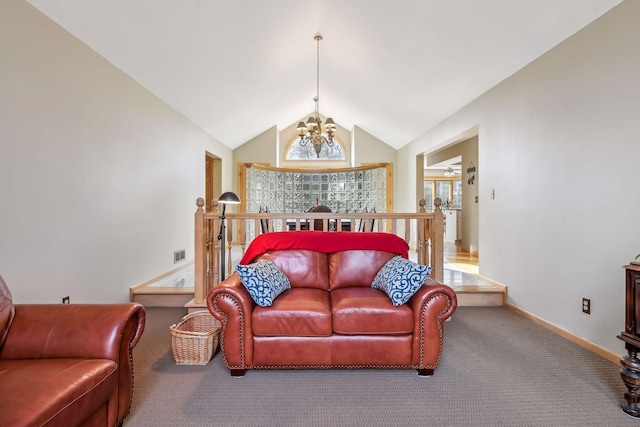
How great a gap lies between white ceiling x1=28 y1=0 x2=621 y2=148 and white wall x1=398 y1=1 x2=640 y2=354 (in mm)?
282

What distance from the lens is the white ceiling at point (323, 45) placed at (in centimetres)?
278

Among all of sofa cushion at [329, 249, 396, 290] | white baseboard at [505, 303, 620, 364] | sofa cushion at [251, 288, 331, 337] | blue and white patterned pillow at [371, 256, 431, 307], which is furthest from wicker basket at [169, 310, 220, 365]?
white baseboard at [505, 303, 620, 364]

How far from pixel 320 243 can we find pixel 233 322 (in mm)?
1049

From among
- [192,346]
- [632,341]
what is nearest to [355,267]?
[192,346]

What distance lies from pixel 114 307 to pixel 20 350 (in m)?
0.40

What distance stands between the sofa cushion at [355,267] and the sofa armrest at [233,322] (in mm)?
867

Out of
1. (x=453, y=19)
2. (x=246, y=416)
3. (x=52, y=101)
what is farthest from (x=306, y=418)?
(x=453, y=19)

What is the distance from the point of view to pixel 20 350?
152 centimetres

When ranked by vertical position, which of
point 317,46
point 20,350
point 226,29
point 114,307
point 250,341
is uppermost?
point 317,46

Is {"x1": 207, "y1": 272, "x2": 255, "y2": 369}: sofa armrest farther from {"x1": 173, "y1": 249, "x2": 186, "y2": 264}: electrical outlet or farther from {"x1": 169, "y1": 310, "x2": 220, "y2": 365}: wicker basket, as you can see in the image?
{"x1": 173, "y1": 249, "x2": 186, "y2": 264}: electrical outlet

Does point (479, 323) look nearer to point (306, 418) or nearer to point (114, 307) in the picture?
point (306, 418)

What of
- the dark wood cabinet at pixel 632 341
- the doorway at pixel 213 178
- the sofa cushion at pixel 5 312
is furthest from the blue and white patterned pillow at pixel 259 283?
the doorway at pixel 213 178

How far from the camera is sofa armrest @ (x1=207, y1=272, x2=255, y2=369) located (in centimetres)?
215

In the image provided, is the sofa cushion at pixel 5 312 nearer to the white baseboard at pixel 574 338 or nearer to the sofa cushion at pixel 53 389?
the sofa cushion at pixel 53 389
